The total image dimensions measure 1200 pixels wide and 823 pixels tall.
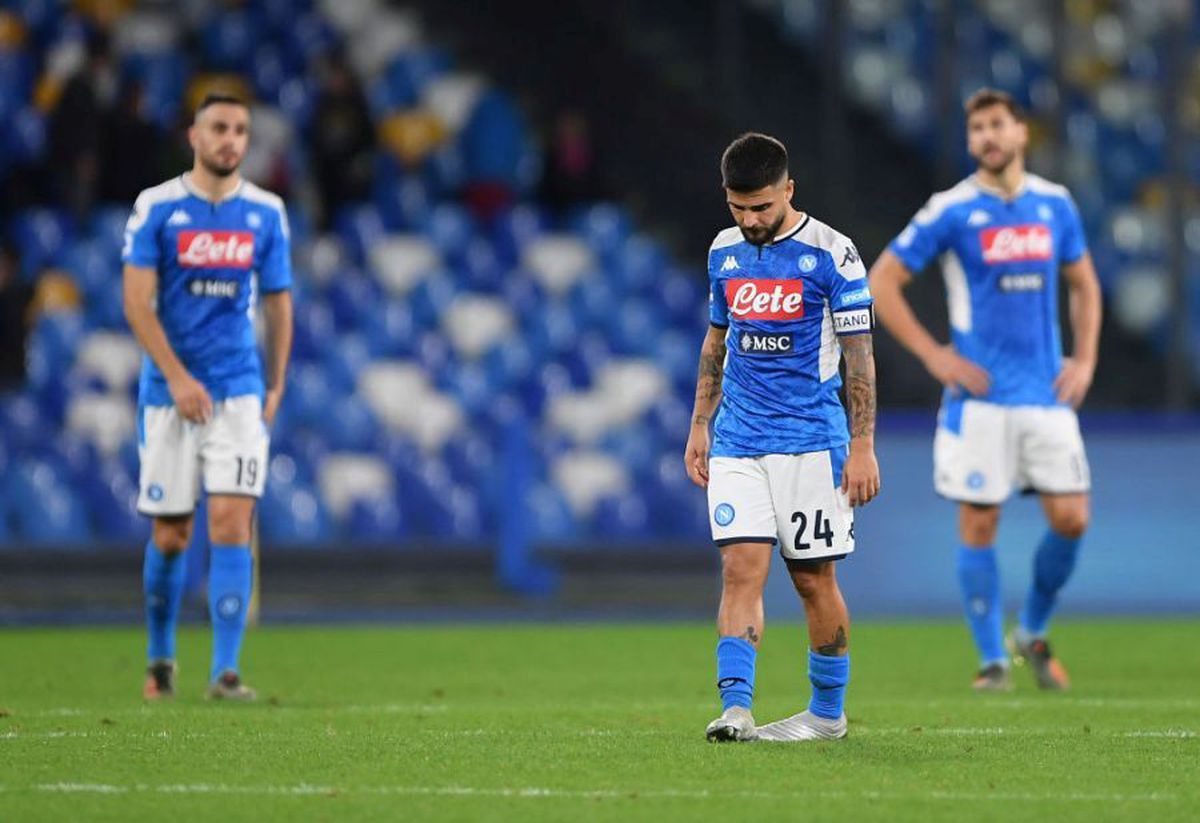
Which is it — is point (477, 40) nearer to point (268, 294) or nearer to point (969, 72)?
→ point (969, 72)

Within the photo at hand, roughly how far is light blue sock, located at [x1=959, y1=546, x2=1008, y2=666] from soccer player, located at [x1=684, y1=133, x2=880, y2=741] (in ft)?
8.60

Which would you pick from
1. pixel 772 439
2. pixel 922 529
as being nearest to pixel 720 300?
pixel 772 439

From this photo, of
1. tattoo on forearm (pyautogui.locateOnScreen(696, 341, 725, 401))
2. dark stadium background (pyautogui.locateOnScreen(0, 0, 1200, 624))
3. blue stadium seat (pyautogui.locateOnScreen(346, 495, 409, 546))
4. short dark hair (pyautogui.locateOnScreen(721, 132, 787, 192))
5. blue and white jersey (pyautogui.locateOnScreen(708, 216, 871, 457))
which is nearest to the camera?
short dark hair (pyautogui.locateOnScreen(721, 132, 787, 192))

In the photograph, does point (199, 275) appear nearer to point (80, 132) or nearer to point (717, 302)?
point (717, 302)

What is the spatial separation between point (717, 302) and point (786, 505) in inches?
27.2

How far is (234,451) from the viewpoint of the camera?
8.65 meters

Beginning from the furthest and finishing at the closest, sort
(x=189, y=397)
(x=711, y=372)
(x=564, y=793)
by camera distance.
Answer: (x=189, y=397) < (x=711, y=372) < (x=564, y=793)

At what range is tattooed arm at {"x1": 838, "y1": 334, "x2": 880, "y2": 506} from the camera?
22.2ft

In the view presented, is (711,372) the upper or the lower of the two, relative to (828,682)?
upper

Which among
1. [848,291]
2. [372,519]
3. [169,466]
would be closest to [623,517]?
[372,519]

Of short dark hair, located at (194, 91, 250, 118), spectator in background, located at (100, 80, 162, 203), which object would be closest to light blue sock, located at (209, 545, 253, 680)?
short dark hair, located at (194, 91, 250, 118)

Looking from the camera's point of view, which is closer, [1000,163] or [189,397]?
[189,397]

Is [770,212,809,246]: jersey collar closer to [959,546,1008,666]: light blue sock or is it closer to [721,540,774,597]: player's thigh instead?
[721,540,774,597]: player's thigh

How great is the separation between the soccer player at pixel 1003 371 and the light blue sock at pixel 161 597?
3304mm
